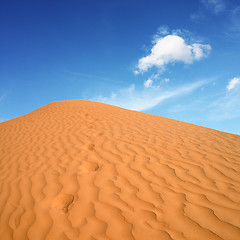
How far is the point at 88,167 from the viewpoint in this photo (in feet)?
12.4

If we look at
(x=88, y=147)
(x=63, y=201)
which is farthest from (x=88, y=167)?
(x=88, y=147)

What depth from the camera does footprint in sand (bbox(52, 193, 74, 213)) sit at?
→ 2.66m

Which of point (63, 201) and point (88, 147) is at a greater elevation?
point (88, 147)

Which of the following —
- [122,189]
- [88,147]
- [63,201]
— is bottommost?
[63,201]

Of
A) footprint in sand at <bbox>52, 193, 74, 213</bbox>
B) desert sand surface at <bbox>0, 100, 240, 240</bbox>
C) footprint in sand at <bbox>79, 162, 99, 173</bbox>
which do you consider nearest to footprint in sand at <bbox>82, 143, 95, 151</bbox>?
desert sand surface at <bbox>0, 100, 240, 240</bbox>

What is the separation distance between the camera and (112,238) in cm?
203

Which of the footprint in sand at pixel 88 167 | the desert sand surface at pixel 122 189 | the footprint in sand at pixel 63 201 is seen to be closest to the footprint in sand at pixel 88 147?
the desert sand surface at pixel 122 189

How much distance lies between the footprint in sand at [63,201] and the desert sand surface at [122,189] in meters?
0.02

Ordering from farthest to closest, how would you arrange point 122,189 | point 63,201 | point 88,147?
point 88,147
point 122,189
point 63,201

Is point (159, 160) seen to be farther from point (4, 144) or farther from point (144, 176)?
point (4, 144)

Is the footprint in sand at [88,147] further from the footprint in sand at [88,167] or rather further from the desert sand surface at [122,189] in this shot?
the footprint in sand at [88,167]

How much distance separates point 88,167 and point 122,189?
1.12 meters

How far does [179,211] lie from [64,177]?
2.22 meters

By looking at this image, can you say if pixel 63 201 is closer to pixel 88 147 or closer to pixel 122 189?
pixel 122 189
